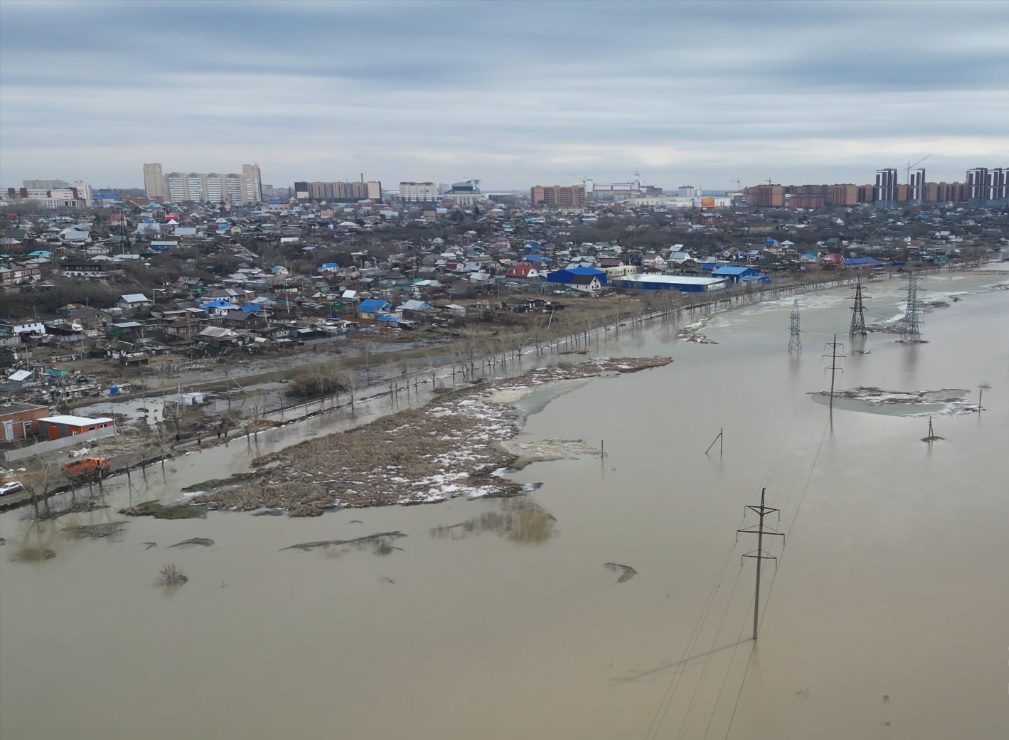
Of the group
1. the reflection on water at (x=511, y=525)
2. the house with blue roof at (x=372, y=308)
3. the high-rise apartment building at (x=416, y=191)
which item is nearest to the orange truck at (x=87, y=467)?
the reflection on water at (x=511, y=525)

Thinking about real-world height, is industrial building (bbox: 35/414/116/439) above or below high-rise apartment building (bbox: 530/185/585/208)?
below

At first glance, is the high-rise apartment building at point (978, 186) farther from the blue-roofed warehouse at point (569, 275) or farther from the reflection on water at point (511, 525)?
the reflection on water at point (511, 525)

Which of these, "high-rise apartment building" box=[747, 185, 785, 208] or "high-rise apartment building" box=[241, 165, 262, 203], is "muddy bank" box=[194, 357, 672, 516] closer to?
"high-rise apartment building" box=[747, 185, 785, 208]

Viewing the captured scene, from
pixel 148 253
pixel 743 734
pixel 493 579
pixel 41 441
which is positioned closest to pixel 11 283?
pixel 148 253

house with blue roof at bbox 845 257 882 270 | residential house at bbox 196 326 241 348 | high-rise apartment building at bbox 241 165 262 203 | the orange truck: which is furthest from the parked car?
high-rise apartment building at bbox 241 165 262 203

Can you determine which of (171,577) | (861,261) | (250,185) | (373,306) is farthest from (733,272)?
(250,185)

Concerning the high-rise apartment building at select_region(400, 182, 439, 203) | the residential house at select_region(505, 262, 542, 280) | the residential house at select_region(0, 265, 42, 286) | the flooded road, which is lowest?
the flooded road

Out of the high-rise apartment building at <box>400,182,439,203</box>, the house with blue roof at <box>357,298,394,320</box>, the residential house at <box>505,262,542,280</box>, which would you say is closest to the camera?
the house with blue roof at <box>357,298,394,320</box>
